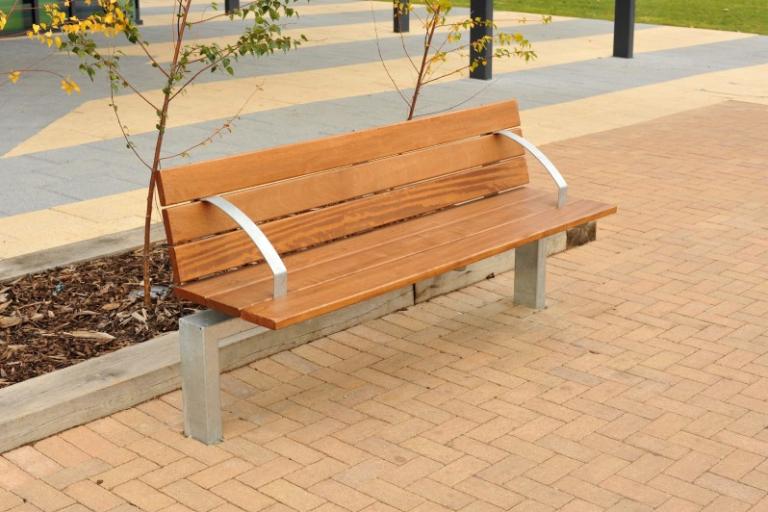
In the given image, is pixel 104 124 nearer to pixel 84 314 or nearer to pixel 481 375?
pixel 84 314

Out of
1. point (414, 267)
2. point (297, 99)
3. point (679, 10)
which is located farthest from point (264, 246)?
point (679, 10)

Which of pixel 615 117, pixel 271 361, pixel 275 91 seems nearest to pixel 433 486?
pixel 271 361

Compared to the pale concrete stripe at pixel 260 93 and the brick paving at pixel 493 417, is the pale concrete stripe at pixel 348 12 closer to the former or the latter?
the pale concrete stripe at pixel 260 93

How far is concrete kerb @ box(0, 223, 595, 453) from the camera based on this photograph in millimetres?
4383

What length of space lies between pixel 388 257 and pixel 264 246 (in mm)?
713

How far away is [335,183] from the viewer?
5066 mm

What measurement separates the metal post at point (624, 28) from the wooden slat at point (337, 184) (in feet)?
29.9

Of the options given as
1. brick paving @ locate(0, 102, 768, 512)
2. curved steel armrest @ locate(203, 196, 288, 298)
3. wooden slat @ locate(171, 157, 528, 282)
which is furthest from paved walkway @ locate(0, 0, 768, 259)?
curved steel armrest @ locate(203, 196, 288, 298)

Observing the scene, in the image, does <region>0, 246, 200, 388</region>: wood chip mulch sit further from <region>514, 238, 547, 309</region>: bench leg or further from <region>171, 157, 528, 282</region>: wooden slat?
<region>514, 238, 547, 309</region>: bench leg

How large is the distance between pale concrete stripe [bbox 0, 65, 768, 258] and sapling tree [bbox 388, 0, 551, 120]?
2.27 feet

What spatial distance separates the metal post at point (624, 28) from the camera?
14.6 m

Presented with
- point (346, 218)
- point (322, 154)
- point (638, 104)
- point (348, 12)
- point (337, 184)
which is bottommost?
point (638, 104)

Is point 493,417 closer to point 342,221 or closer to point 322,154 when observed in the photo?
point 342,221

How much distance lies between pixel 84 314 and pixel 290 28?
12.4m
